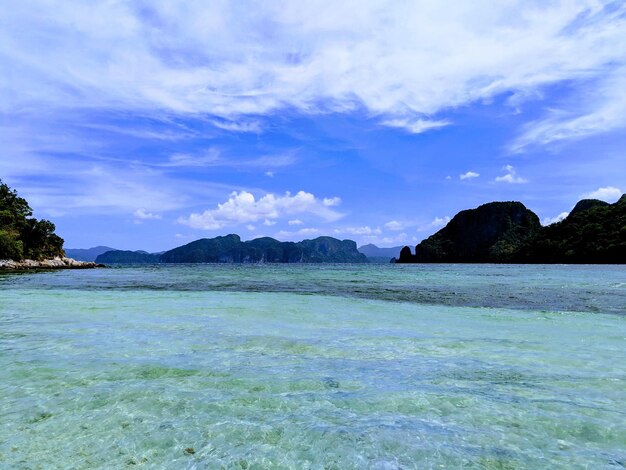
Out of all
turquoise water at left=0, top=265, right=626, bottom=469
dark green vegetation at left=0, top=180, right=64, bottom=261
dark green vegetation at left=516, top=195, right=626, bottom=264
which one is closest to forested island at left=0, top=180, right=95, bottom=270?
dark green vegetation at left=0, top=180, right=64, bottom=261

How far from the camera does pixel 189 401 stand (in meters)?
5.54

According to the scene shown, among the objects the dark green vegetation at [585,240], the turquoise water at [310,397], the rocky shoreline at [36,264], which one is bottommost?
the turquoise water at [310,397]

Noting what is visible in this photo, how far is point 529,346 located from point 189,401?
7.83 metres

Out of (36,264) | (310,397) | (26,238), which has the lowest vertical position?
(310,397)

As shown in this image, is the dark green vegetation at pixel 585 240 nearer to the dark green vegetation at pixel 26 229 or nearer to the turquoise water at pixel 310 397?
the turquoise water at pixel 310 397

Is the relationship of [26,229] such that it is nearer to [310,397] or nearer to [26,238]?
[26,238]

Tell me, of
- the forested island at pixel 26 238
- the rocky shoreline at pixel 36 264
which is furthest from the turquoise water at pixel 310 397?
the forested island at pixel 26 238

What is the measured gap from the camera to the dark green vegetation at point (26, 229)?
311 ft

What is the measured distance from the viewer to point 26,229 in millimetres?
100188

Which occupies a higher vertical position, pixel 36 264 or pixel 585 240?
pixel 585 240

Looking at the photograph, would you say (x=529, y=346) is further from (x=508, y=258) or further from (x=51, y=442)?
(x=508, y=258)

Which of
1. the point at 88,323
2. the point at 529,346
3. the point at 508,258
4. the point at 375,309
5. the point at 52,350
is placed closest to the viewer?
the point at 52,350

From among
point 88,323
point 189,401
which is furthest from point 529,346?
point 88,323

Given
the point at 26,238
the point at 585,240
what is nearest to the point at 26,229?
the point at 26,238
